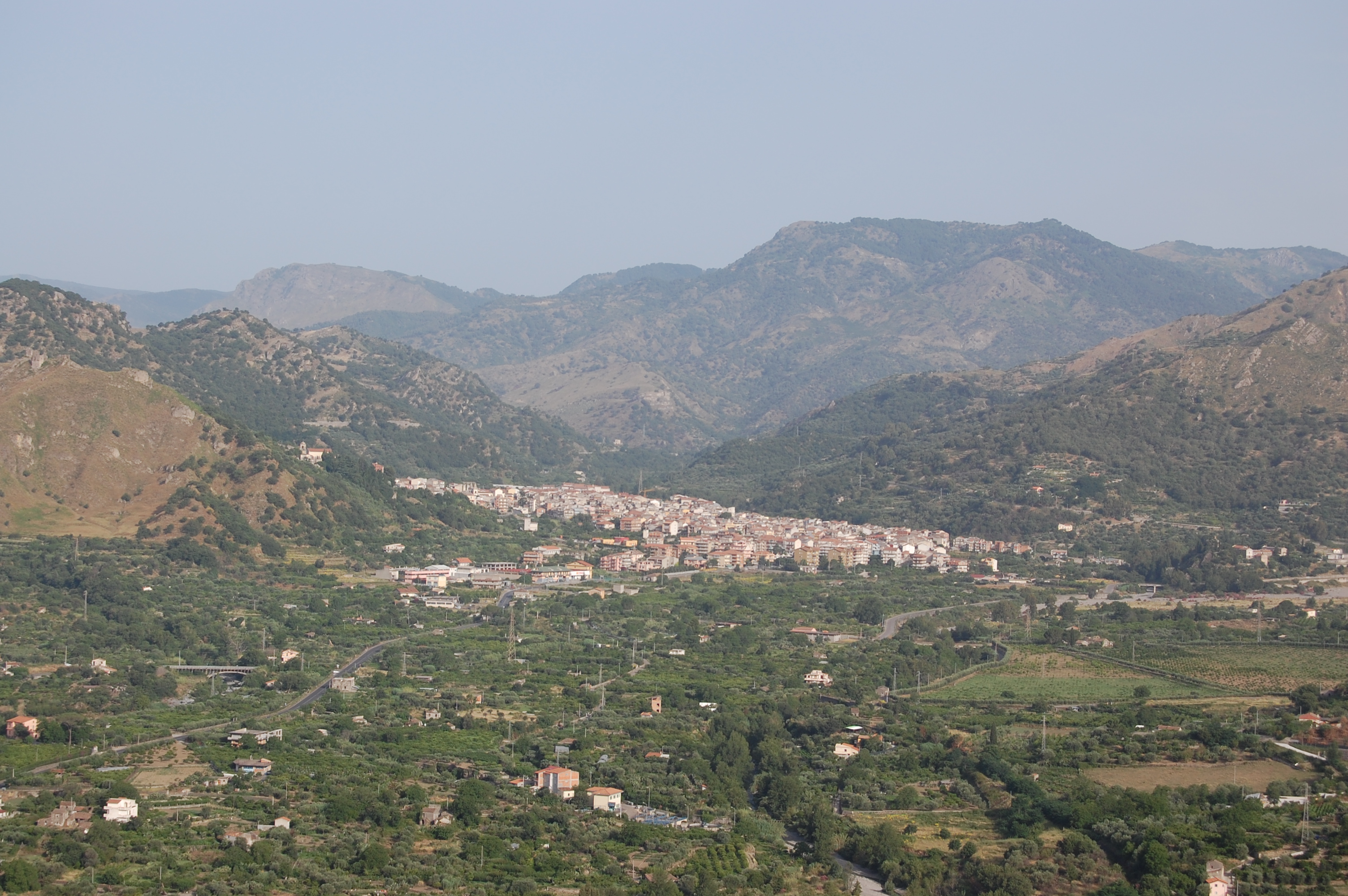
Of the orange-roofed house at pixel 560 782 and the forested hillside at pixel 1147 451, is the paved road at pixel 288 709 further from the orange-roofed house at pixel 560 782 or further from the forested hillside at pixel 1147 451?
the forested hillside at pixel 1147 451

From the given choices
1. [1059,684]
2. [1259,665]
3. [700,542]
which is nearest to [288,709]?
[1059,684]

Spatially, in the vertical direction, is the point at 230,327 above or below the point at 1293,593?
above

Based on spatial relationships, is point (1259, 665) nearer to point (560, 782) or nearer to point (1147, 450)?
point (560, 782)

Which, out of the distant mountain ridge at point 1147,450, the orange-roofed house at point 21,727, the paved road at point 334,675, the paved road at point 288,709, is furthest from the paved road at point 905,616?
the orange-roofed house at point 21,727

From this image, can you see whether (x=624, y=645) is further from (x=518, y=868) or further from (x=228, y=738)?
(x=518, y=868)

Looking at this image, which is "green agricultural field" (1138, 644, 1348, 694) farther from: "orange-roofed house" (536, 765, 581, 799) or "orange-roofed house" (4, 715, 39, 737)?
"orange-roofed house" (4, 715, 39, 737)

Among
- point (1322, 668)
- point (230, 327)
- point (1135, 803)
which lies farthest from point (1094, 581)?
point (230, 327)

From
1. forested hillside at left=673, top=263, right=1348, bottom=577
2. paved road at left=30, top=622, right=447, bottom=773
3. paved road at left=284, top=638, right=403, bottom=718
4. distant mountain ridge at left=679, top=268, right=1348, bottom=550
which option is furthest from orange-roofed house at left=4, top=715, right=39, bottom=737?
distant mountain ridge at left=679, top=268, right=1348, bottom=550
